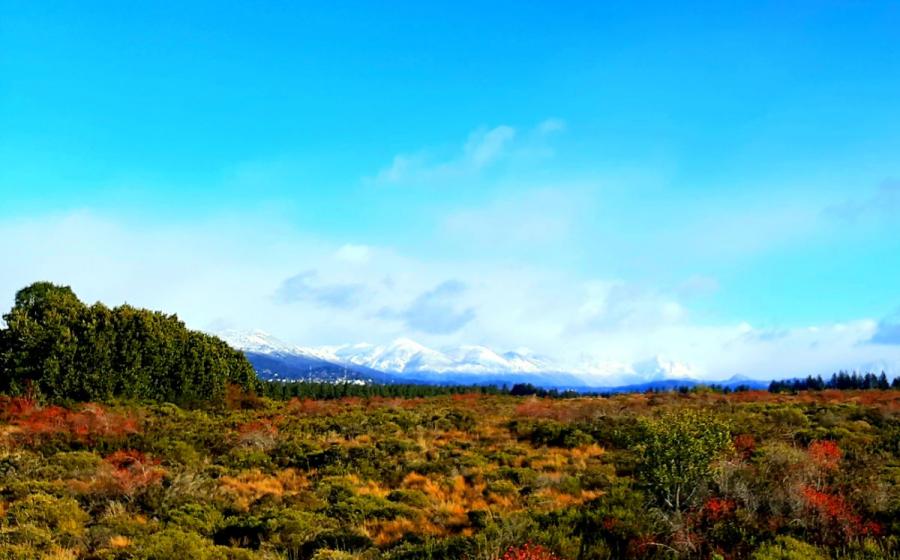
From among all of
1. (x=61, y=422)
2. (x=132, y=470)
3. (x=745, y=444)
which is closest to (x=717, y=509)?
(x=745, y=444)

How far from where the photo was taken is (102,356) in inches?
1484

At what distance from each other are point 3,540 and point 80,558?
1.85 metres

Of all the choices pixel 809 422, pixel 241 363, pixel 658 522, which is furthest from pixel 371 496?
pixel 241 363

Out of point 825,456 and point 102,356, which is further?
point 102,356

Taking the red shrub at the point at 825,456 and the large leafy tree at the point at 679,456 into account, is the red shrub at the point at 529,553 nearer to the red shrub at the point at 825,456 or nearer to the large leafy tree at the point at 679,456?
the large leafy tree at the point at 679,456

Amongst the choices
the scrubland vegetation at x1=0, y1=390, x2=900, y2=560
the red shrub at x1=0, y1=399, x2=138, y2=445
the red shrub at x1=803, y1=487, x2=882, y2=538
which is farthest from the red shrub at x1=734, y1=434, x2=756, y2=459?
the red shrub at x1=0, y1=399, x2=138, y2=445

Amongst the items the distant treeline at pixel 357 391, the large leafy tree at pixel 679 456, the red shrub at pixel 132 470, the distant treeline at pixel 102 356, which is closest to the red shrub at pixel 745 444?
the large leafy tree at pixel 679 456

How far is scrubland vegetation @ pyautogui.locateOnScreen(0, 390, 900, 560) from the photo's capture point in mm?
9867

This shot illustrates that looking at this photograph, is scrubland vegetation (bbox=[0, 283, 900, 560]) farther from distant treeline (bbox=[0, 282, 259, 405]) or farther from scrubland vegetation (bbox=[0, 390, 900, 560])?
distant treeline (bbox=[0, 282, 259, 405])

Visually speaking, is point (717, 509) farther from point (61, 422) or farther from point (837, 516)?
point (61, 422)

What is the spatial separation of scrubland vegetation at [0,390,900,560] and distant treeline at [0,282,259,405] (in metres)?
12.1

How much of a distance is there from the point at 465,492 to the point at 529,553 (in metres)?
7.31

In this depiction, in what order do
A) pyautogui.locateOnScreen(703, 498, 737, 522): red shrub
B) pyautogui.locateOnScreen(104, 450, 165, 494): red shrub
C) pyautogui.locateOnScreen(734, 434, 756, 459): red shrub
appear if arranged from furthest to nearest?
pyautogui.locateOnScreen(734, 434, 756, 459): red shrub, pyautogui.locateOnScreen(104, 450, 165, 494): red shrub, pyautogui.locateOnScreen(703, 498, 737, 522): red shrub

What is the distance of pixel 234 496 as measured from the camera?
48.3ft
